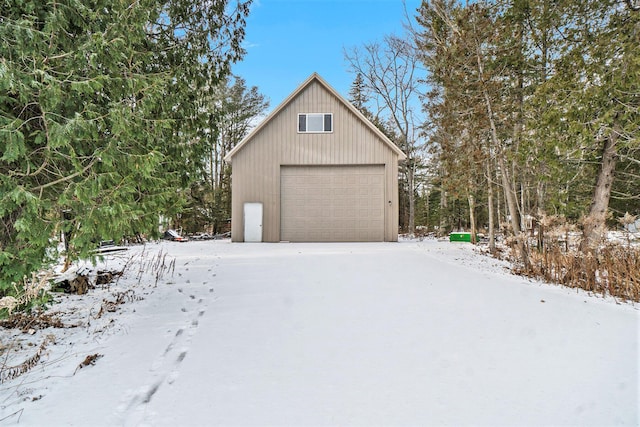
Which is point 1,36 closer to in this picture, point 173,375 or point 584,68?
point 173,375

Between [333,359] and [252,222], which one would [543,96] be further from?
[252,222]

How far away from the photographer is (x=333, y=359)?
264cm

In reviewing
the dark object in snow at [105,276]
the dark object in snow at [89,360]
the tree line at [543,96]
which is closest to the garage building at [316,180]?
the tree line at [543,96]

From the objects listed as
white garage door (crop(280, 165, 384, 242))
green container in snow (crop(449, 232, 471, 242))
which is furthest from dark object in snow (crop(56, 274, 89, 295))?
green container in snow (crop(449, 232, 471, 242))

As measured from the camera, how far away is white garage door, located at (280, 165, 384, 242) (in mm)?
12641

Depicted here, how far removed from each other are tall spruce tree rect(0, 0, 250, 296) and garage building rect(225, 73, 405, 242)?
29.0 ft

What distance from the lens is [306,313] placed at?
3.71 meters

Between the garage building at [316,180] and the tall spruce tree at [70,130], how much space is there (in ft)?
29.0

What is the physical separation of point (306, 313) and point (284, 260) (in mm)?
3779

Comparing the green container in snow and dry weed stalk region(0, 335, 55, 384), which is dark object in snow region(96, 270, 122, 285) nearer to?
dry weed stalk region(0, 335, 55, 384)

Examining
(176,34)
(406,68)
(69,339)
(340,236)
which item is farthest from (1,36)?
(406,68)

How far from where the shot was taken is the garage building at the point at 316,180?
1264 centimetres

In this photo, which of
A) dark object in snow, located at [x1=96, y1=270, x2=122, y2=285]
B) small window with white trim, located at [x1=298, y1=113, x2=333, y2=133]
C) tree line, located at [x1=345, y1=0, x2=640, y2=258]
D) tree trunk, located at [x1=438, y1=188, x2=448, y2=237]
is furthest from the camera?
tree trunk, located at [x1=438, y1=188, x2=448, y2=237]

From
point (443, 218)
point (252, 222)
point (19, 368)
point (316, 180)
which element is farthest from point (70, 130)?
point (443, 218)
